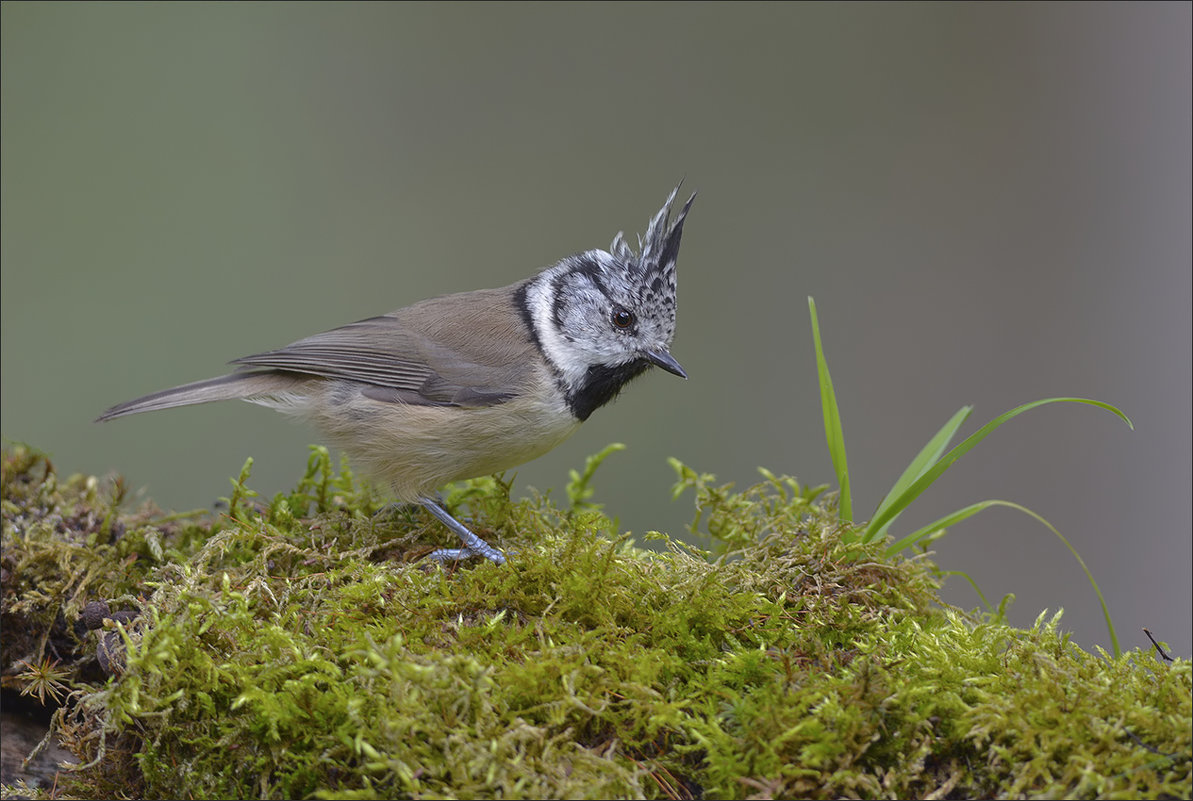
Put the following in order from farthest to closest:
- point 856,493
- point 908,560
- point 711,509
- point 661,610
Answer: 1. point 856,493
2. point 711,509
3. point 908,560
4. point 661,610

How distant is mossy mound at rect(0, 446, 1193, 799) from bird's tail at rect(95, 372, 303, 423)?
753 mm

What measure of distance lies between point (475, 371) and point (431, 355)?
23 centimetres

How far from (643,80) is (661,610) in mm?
6060

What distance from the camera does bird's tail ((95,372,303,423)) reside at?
3.65 meters

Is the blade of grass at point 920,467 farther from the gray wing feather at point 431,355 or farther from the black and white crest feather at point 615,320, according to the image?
the gray wing feather at point 431,355

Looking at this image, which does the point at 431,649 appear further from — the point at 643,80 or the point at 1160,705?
the point at 643,80

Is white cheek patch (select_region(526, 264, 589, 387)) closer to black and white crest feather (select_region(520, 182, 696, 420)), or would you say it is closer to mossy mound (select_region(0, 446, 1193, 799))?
black and white crest feather (select_region(520, 182, 696, 420))

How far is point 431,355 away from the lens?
373 centimetres

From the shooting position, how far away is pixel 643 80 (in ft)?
24.9

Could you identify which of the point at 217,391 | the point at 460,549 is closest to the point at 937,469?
the point at 460,549

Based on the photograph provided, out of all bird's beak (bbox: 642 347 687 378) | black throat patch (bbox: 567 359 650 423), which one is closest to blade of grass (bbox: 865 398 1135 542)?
bird's beak (bbox: 642 347 687 378)

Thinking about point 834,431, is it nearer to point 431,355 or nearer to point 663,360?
point 663,360

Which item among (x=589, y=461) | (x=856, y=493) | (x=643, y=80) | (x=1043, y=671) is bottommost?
(x=856, y=493)

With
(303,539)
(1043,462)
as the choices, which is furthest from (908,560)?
(1043,462)
